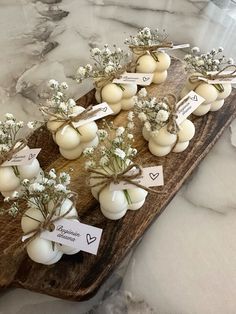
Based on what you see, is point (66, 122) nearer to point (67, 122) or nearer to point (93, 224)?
point (67, 122)

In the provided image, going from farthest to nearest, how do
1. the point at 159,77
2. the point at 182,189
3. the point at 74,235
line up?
the point at 159,77
the point at 182,189
the point at 74,235

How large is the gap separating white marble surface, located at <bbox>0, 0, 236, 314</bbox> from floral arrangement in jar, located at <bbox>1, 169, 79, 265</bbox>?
140mm

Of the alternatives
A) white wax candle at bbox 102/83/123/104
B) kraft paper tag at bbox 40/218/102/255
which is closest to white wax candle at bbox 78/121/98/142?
white wax candle at bbox 102/83/123/104

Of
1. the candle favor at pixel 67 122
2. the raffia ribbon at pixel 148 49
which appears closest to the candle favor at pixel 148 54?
the raffia ribbon at pixel 148 49

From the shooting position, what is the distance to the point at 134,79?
76cm

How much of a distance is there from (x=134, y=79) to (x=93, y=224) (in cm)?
35

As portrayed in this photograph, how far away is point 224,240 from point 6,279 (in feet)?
1.44

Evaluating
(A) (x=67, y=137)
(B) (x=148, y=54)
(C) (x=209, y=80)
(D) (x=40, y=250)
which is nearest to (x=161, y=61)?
(B) (x=148, y=54)

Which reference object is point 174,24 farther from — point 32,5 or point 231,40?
point 32,5

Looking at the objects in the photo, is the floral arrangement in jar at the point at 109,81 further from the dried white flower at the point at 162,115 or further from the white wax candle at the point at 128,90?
the dried white flower at the point at 162,115

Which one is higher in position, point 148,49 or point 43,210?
point 148,49

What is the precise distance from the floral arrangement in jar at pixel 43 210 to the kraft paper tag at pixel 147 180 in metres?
0.08

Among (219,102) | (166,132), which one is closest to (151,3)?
(219,102)

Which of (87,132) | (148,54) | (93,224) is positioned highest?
(148,54)
